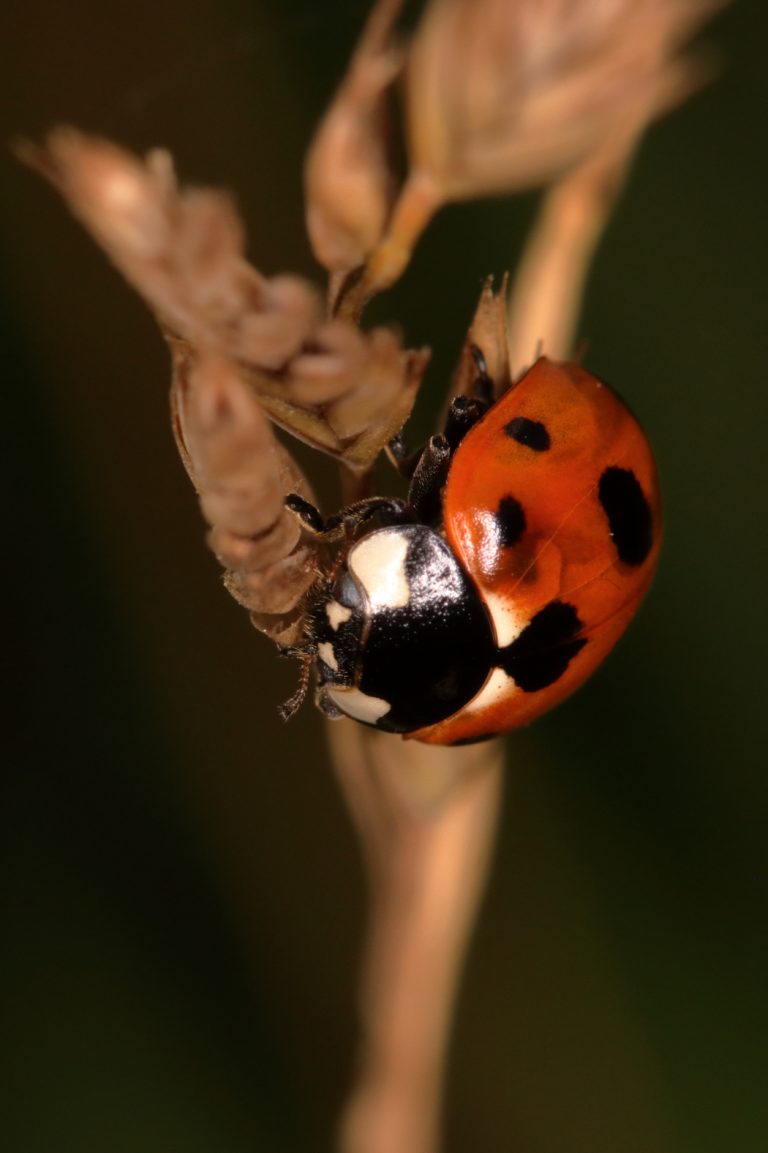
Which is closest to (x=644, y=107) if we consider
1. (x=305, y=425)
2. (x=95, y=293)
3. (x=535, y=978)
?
(x=305, y=425)

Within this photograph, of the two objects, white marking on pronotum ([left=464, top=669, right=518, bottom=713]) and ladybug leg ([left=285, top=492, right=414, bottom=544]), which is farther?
white marking on pronotum ([left=464, top=669, right=518, bottom=713])

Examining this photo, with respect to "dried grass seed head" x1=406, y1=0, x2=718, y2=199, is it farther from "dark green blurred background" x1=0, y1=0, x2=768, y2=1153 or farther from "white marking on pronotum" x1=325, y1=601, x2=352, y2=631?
"dark green blurred background" x1=0, y1=0, x2=768, y2=1153

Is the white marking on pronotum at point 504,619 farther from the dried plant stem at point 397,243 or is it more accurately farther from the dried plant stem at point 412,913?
the dried plant stem at point 397,243

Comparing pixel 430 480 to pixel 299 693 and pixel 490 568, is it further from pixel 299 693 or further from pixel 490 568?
pixel 299 693

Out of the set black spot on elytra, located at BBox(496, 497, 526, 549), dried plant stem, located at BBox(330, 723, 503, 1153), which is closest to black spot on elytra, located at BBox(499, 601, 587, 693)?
black spot on elytra, located at BBox(496, 497, 526, 549)

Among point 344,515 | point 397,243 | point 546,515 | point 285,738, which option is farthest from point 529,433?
point 285,738

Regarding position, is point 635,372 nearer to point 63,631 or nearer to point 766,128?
point 766,128
